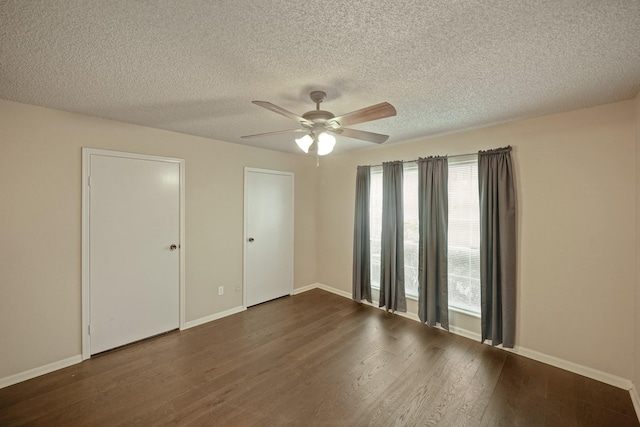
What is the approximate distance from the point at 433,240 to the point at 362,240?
3.69ft

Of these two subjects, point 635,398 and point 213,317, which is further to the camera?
point 213,317

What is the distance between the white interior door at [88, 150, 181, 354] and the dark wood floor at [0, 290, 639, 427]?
250mm

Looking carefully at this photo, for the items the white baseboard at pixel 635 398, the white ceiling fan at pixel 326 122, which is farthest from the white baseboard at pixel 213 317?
the white baseboard at pixel 635 398

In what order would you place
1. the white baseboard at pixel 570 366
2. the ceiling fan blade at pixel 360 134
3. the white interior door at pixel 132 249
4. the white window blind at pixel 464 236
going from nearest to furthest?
the ceiling fan blade at pixel 360 134, the white baseboard at pixel 570 366, the white interior door at pixel 132 249, the white window blind at pixel 464 236

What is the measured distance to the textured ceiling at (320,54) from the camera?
1189mm

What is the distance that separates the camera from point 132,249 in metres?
2.85

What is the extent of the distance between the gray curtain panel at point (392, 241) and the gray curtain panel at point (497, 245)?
3.29 ft

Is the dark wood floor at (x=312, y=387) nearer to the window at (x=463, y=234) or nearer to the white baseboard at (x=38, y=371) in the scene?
the white baseboard at (x=38, y=371)

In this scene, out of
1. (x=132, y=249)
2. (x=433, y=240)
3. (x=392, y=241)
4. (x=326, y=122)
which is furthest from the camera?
(x=392, y=241)

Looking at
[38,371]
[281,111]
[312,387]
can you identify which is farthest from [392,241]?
[38,371]

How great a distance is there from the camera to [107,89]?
6.52ft

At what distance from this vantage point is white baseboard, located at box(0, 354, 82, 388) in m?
2.18

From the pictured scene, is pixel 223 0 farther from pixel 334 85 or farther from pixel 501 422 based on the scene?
pixel 501 422

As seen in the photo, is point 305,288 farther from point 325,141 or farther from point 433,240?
point 325,141
